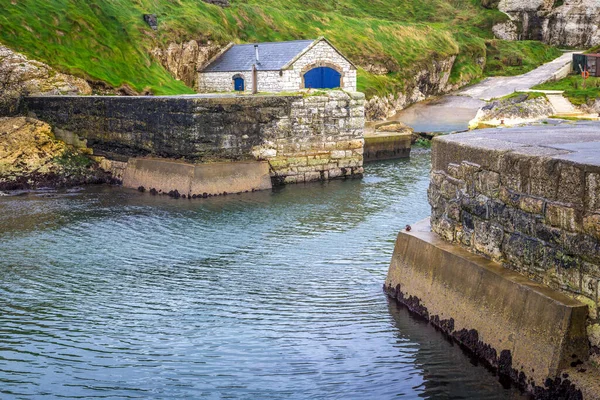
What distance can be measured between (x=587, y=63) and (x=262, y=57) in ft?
67.2

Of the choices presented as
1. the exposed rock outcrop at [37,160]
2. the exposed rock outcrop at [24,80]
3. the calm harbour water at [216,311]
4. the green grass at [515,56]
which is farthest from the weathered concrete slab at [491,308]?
the green grass at [515,56]

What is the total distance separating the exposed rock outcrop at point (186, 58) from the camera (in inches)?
1641

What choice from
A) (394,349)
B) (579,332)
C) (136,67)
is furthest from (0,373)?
(136,67)

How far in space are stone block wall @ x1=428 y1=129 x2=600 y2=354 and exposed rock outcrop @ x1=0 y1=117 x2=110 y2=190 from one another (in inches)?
701

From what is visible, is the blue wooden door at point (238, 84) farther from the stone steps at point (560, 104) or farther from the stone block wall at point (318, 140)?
the stone steps at point (560, 104)

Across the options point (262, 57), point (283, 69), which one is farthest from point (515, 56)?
point (283, 69)

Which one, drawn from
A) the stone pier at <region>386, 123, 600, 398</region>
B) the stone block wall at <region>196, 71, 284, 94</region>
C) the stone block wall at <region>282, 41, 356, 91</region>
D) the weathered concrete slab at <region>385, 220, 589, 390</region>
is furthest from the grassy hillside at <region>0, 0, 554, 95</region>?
the stone pier at <region>386, 123, 600, 398</region>

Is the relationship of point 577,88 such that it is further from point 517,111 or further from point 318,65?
point 318,65

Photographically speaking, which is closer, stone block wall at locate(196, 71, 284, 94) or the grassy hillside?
the grassy hillside

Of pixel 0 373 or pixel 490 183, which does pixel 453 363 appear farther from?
pixel 0 373

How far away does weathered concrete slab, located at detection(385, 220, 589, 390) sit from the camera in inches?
314

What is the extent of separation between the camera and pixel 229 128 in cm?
2458

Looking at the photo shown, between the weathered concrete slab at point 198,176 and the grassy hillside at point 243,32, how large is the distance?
8.47m

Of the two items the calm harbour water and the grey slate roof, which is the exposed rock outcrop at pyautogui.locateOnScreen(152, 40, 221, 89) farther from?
the calm harbour water
